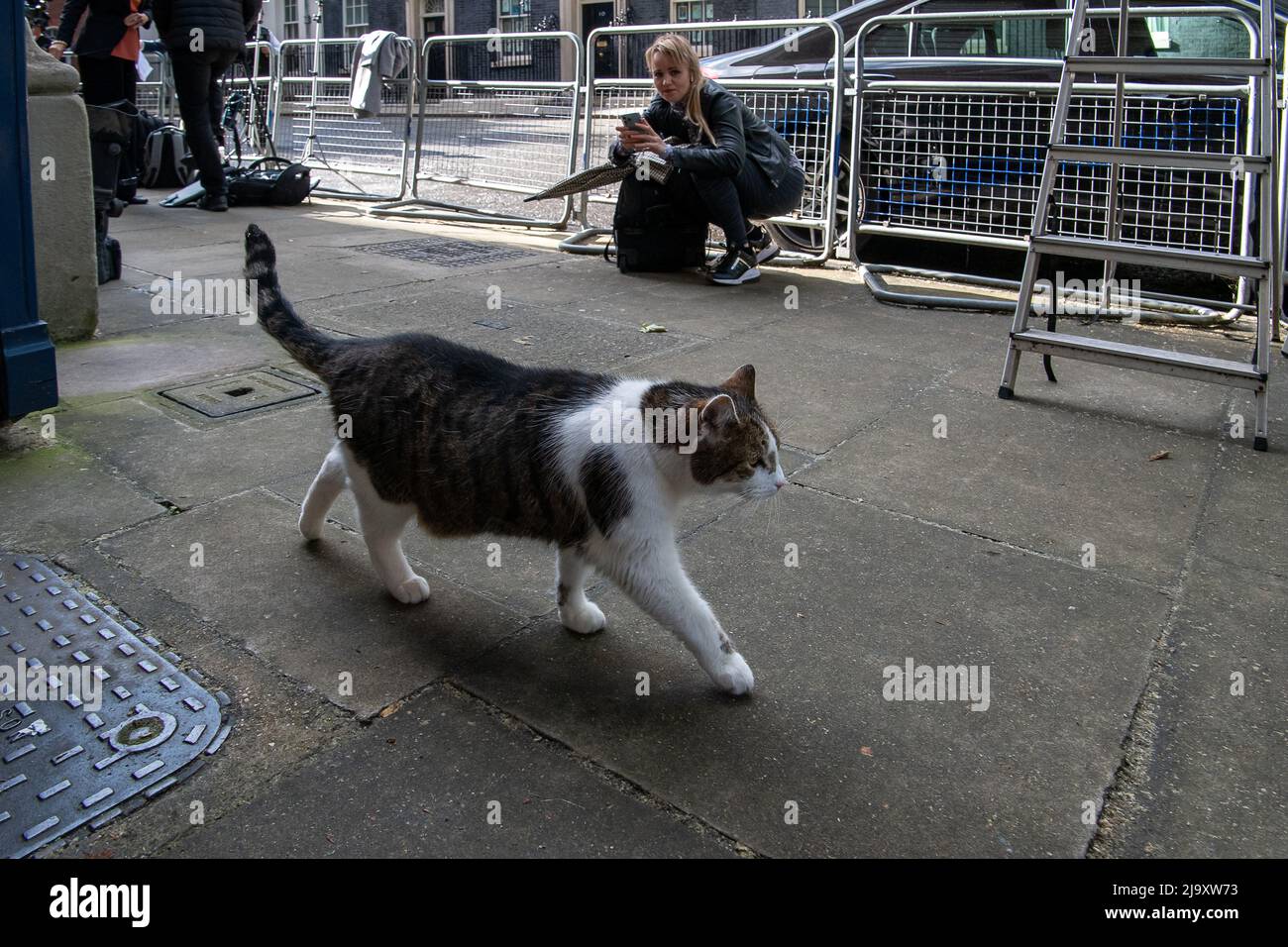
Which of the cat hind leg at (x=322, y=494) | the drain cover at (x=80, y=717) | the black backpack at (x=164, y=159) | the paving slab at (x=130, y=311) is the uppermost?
the black backpack at (x=164, y=159)

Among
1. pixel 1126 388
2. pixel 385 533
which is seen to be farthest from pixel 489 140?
pixel 385 533

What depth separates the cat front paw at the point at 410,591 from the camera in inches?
119

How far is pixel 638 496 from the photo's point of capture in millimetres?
2615

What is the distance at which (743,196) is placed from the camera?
7.15 m

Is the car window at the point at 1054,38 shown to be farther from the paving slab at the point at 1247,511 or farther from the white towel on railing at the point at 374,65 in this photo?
the white towel on railing at the point at 374,65

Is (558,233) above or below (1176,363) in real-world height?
above

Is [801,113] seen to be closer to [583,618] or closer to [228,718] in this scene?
[583,618]

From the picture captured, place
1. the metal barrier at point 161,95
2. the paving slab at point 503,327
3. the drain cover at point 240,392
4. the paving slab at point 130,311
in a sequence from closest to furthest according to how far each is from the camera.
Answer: the drain cover at point 240,392 < the paving slab at point 503,327 < the paving slab at point 130,311 < the metal barrier at point 161,95

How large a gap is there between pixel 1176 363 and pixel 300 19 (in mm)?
36263

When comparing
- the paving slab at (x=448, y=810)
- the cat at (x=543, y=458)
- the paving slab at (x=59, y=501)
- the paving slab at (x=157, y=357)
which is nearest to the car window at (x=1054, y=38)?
the paving slab at (x=157, y=357)

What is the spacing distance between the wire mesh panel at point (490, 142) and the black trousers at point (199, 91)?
1650 millimetres

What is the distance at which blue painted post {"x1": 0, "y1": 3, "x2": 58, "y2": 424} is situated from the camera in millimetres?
3875
